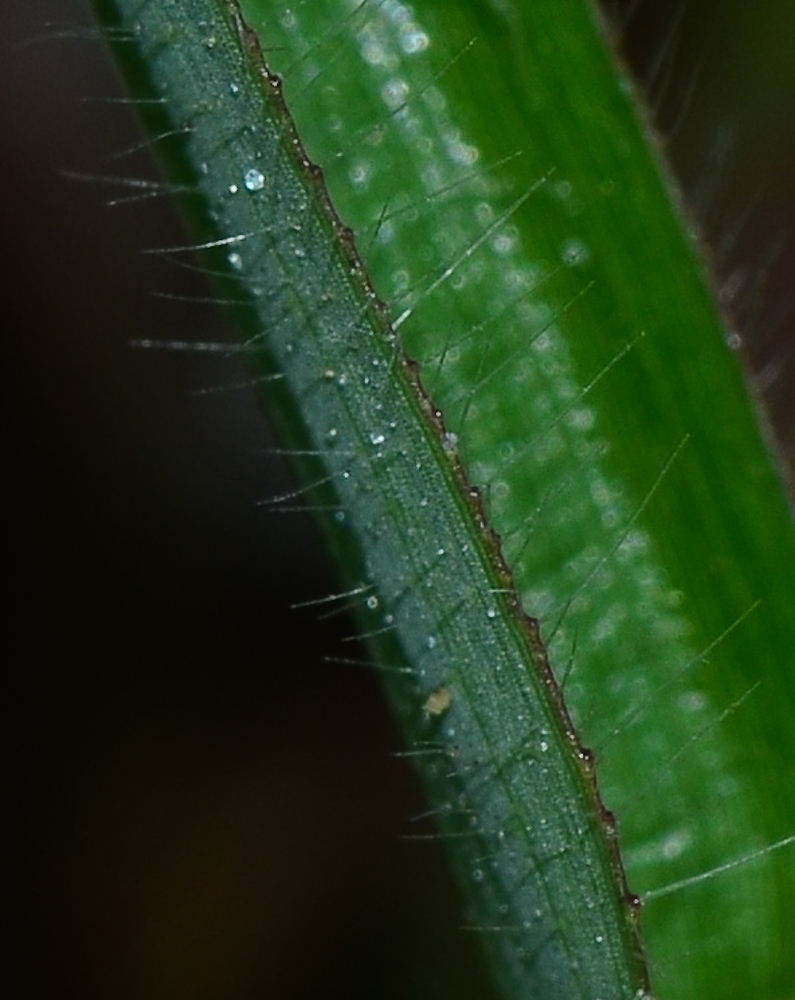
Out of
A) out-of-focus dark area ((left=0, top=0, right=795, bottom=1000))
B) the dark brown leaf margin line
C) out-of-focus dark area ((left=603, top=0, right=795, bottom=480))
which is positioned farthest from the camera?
out-of-focus dark area ((left=0, top=0, right=795, bottom=1000))

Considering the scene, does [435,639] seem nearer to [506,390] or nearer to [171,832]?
[506,390]

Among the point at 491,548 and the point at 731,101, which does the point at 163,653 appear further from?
the point at 491,548

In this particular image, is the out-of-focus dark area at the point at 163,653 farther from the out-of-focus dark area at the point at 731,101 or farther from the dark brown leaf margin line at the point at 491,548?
the dark brown leaf margin line at the point at 491,548

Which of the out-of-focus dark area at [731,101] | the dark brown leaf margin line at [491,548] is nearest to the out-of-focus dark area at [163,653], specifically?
the out-of-focus dark area at [731,101]

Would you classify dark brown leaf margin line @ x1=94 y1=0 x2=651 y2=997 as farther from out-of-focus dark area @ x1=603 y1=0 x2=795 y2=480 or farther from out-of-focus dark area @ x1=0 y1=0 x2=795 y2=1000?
out-of-focus dark area @ x1=0 y1=0 x2=795 y2=1000

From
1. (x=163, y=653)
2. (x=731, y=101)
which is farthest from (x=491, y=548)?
(x=163, y=653)

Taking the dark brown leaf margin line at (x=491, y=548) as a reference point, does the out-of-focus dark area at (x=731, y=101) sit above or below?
above

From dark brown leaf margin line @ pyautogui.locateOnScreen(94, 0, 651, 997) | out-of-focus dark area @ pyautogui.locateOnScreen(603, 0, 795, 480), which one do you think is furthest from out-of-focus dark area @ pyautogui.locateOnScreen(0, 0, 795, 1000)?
dark brown leaf margin line @ pyautogui.locateOnScreen(94, 0, 651, 997)

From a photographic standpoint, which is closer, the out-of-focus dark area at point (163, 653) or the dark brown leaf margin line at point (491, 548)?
the dark brown leaf margin line at point (491, 548)
